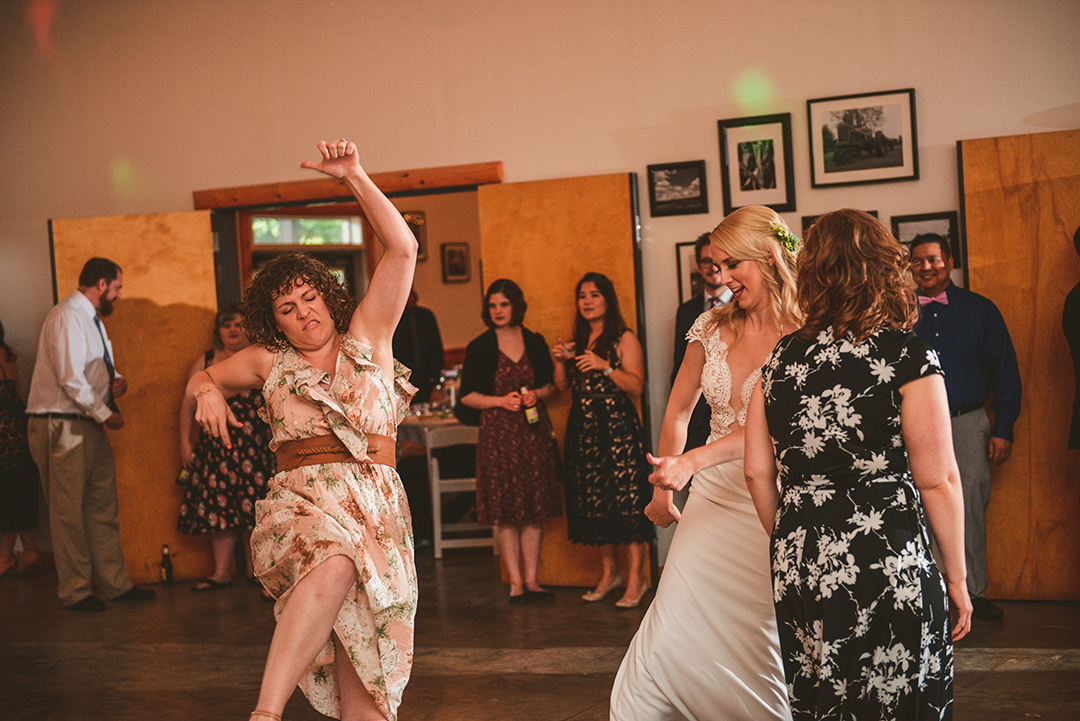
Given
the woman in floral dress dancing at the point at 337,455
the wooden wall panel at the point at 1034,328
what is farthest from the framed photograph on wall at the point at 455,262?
the woman in floral dress dancing at the point at 337,455

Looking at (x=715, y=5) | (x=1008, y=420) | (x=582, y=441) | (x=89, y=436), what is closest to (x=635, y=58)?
(x=715, y=5)

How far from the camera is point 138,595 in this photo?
555 cm

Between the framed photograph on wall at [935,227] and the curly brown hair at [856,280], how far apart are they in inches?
123

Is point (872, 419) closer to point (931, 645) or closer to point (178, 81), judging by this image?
point (931, 645)

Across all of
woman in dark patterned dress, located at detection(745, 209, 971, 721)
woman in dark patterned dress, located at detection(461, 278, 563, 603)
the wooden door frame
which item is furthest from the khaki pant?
woman in dark patterned dress, located at detection(745, 209, 971, 721)

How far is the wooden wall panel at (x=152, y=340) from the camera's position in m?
5.96

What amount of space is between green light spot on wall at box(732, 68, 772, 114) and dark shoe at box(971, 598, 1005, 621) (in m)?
2.66

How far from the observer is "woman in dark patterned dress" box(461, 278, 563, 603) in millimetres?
5066

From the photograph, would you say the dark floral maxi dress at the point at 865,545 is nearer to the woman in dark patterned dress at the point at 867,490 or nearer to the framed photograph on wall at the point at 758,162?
the woman in dark patterned dress at the point at 867,490

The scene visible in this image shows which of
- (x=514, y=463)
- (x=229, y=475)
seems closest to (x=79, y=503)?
(x=229, y=475)

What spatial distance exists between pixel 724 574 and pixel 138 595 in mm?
4220

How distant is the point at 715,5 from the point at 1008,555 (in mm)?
3174

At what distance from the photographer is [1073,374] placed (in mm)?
4574

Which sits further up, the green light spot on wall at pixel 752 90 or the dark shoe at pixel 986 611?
the green light spot on wall at pixel 752 90
